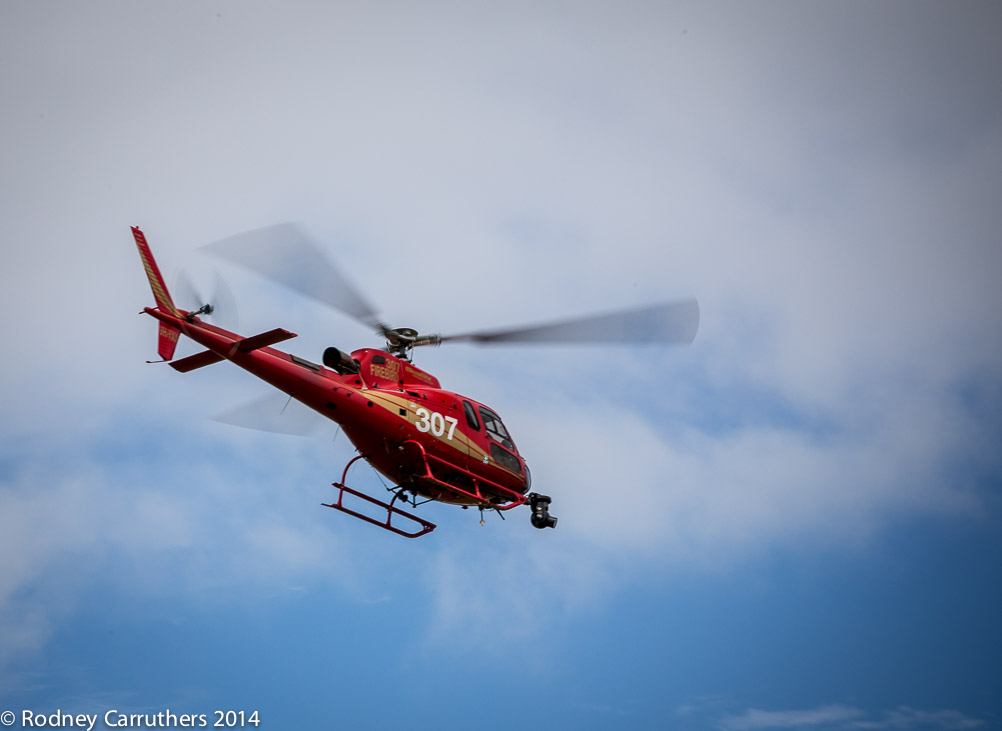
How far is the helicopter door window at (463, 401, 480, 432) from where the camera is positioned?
21.1 m

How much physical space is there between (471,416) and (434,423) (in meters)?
1.12

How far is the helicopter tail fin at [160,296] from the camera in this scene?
701 inches

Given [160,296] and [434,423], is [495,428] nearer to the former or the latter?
[434,423]

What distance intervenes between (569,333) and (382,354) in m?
3.21

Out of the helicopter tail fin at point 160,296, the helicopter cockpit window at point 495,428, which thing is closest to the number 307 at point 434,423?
the helicopter cockpit window at point 495,428

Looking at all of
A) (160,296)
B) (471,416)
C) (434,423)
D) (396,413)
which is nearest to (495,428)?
(471,416)

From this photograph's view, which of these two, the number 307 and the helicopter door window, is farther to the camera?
the helicopter door window

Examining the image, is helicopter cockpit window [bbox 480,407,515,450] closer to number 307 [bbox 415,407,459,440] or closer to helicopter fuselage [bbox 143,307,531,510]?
helicopter fuselage [bbox 143,307,531,510]

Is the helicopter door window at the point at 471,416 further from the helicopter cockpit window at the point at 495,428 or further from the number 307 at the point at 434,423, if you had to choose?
the number 307 at the point at 434,423

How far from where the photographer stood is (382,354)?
20156mm

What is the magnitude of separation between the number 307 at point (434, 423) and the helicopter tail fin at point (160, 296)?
14.0 feet

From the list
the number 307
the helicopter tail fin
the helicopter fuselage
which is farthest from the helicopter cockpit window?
the helicopter tail fin

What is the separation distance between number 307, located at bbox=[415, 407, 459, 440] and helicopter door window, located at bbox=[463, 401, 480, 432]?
49 cm

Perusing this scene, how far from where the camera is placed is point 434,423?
20.2m
